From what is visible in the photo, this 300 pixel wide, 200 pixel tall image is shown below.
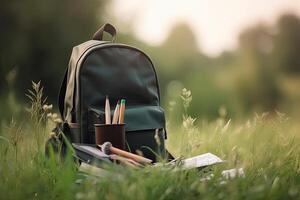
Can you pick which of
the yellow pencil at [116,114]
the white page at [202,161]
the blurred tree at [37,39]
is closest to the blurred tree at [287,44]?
the blurred tree at [37,39]

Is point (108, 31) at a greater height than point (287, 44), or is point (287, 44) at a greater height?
point (108, 31)

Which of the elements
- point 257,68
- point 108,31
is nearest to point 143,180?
point 108,31

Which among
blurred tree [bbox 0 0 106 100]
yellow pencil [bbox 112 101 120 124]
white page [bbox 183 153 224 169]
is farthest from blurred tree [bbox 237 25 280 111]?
white page [bbox 183 153 224 169]

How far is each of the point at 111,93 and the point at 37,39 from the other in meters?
5.60

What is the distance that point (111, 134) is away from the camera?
185 centimetres

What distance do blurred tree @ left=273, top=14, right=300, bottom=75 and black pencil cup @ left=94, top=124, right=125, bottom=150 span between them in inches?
345

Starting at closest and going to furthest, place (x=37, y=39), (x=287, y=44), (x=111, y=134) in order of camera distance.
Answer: (x=111, y=134) → (x=37, y=39) → (x=287, y=44)

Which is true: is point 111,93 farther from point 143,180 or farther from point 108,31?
point 143,180

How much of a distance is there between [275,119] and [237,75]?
879cm

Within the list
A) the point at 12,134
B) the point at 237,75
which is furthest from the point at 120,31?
the point at 12,134

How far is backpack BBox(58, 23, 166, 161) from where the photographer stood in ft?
6.64

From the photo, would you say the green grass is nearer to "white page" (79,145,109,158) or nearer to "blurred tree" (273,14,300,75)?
"white page" (79,145,109,158)

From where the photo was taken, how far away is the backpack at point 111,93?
2023 mm

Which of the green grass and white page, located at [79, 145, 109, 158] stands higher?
white page, located at [79, 145, 109, 158]
